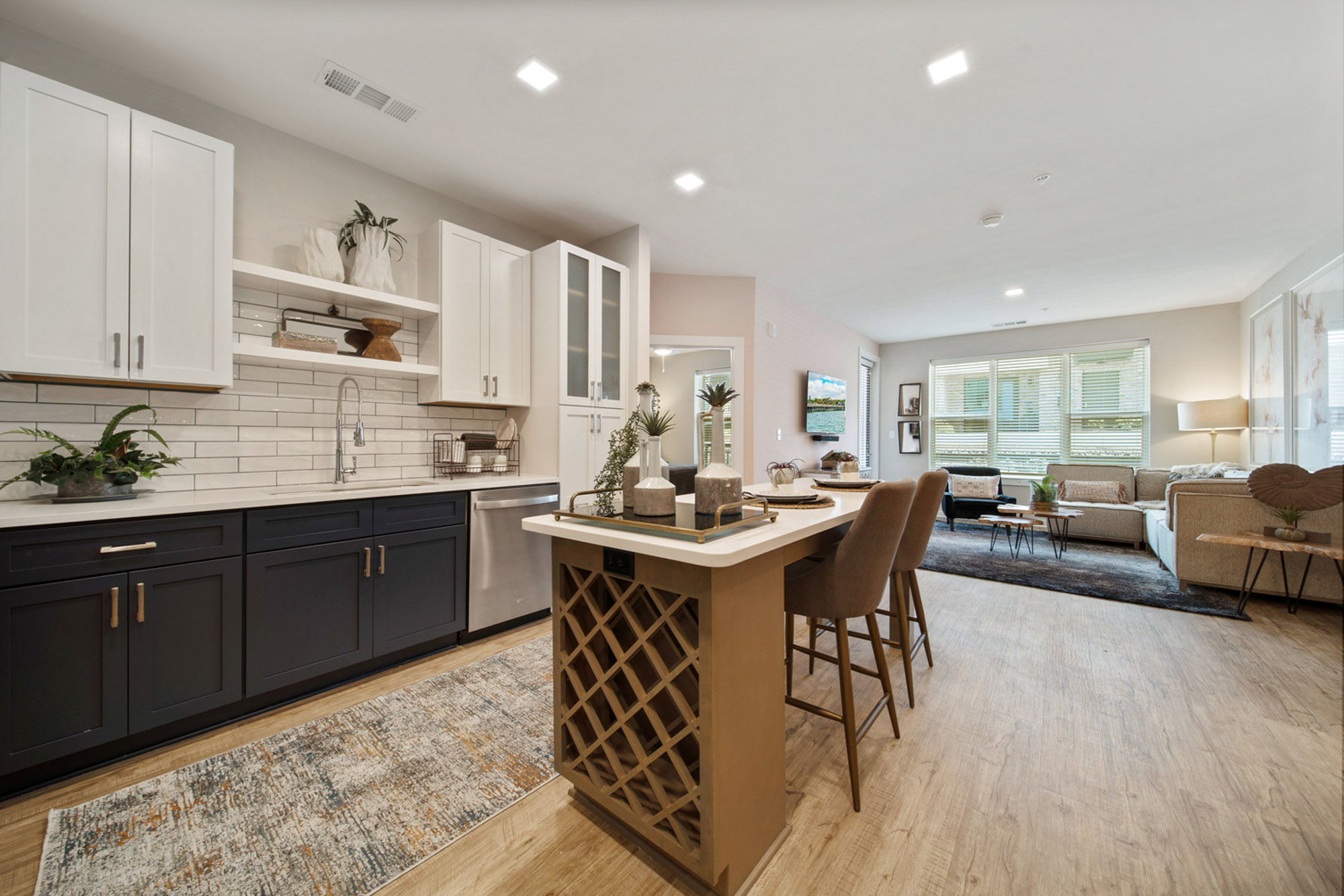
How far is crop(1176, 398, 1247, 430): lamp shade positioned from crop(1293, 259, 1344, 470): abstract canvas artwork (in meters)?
6.54

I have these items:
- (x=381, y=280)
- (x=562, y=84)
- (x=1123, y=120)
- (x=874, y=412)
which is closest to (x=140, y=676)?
(x=381, y=280)

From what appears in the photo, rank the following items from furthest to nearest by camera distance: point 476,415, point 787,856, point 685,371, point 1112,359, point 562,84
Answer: point 685,371, point 1112,359, point 476,415, point 562,84, point 787,856

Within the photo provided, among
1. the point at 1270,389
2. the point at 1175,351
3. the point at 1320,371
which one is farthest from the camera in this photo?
the point at 1175,351

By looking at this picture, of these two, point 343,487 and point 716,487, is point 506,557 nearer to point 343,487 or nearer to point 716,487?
point 343,487

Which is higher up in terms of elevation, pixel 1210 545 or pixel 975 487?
pixel 975 487

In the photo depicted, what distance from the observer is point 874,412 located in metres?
8.37

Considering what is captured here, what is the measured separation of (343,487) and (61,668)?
116cm

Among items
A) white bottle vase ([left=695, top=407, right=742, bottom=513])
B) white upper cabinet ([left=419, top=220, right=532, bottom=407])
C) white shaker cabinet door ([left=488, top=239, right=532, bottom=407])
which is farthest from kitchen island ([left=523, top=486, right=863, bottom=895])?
white shaker cabinet door ([left=488, top=239, right=532, bottom=407])

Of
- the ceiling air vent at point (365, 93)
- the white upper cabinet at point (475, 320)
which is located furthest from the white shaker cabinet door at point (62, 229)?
the white upper cabinet at point (475, 320)

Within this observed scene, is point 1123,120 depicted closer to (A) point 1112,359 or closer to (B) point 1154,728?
(B) point 1154,728

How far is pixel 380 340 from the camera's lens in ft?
9.69

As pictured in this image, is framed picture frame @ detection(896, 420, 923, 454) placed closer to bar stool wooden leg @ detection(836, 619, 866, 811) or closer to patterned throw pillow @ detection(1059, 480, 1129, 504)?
patterned throw pillow @ detection(1059, 480, 1129, 504)

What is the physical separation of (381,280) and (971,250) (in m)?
4.34

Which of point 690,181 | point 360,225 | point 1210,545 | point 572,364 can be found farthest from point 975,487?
point 360,225
